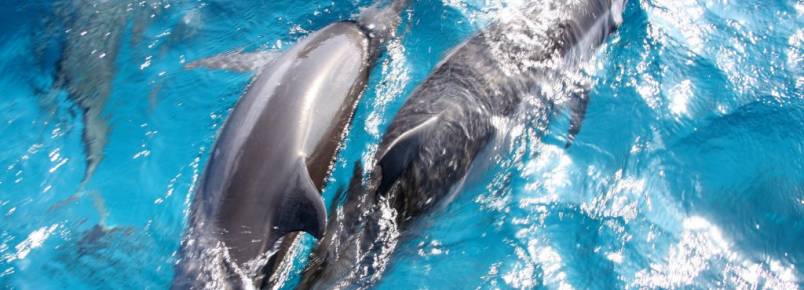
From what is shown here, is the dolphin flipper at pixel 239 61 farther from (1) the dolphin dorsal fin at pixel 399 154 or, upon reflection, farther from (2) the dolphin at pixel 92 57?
(1) the dolphin dorsal fin at pixel 399 154

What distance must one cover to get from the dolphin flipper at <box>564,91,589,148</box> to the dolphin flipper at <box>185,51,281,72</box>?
9.06 ft

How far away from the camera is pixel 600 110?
5887 mm

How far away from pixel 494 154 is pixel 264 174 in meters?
1.92

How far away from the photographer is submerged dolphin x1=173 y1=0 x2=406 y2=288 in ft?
13.5

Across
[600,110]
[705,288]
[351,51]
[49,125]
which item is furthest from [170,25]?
[705,288]

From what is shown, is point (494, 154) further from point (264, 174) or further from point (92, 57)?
point (92, 57)

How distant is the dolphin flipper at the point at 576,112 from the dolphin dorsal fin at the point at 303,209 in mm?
2502

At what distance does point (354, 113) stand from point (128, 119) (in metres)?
2.20

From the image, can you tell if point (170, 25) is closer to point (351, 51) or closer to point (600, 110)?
point (351, 51)

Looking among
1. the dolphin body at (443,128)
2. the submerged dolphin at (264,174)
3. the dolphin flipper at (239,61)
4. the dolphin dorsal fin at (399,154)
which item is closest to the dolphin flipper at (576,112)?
the dolphin body at (443,128)

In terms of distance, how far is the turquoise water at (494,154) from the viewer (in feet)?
15.8

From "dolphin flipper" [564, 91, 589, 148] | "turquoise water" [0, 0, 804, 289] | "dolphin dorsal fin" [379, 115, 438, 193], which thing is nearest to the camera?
"dolphin dorsal fin" [379, 115, 438, 193]

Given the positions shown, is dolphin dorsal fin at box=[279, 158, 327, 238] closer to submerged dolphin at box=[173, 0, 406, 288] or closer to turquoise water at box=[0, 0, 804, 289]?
submerged dolphin at box=[173, 0, 406, 288]

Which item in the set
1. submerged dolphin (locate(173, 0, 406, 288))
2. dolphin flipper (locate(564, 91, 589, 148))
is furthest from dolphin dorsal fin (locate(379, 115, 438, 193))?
dolphin flipper (locate(564, 91, 589, 148))
